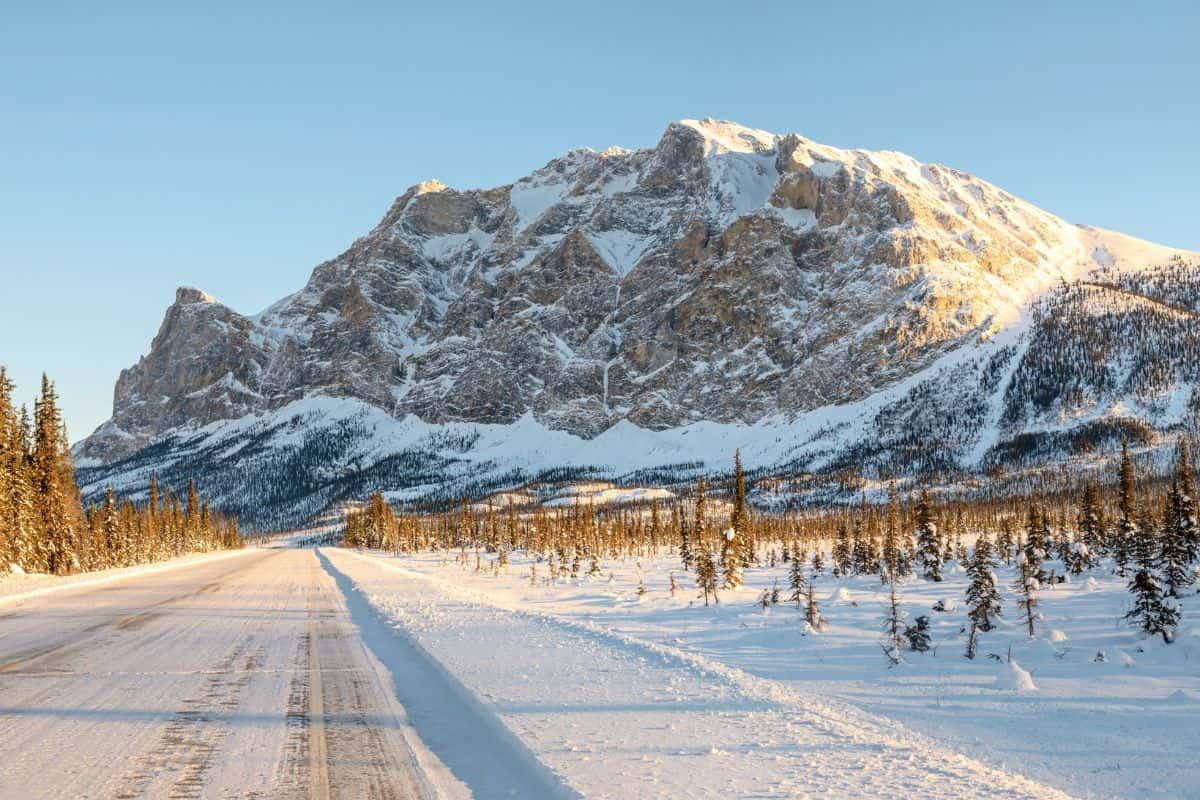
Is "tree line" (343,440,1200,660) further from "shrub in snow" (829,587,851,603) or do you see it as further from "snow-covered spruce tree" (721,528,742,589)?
"shrub in snow" (829,587,851,603)

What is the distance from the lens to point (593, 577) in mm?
55719

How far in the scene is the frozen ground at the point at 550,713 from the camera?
6.62 m

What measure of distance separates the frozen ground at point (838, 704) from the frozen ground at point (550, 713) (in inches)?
2.2

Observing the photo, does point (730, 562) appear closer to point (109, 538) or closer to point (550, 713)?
point (550, 713)

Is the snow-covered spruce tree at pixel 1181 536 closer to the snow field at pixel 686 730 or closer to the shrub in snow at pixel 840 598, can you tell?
the shrub in snow at pixel 840 598

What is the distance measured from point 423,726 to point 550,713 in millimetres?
1499

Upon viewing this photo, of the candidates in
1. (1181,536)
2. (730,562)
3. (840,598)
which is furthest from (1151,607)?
(730,562)

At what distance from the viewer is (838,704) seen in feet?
36.1

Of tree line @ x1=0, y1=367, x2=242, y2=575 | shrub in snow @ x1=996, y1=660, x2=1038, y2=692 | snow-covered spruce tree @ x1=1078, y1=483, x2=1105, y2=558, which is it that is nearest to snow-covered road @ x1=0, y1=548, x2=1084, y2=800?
shrub in snow @ x1=996, y1=660, x2=1038, y2=692

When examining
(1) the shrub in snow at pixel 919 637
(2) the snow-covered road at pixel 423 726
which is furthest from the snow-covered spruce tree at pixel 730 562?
(2) the snow-covered road at pixel 423 726

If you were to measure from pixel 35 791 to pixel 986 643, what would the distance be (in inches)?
747

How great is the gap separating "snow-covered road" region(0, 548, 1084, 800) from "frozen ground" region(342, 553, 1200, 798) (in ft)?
0.18

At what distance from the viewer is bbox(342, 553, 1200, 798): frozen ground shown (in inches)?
277

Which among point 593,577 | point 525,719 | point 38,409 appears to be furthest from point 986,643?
point 38,409
